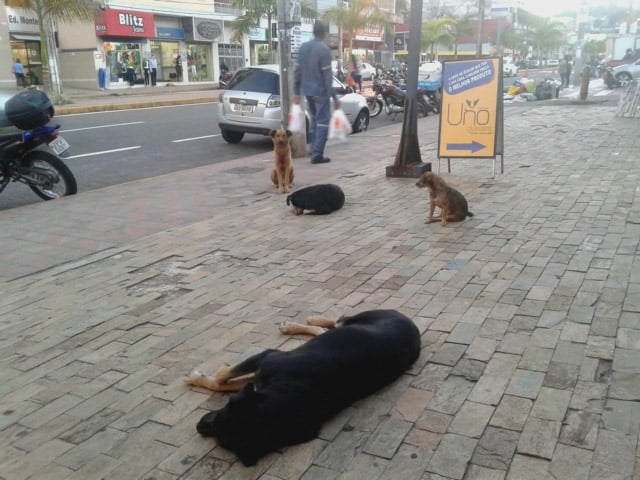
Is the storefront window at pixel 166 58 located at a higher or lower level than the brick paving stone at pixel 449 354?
higher

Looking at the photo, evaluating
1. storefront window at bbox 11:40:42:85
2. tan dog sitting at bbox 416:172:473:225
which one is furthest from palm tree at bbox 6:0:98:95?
tan dog sitting at bbox 416:172:473:225

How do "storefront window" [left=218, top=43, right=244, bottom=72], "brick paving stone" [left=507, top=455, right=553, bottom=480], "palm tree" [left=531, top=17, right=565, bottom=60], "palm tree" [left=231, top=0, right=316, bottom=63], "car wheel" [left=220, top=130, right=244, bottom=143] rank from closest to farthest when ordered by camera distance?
"brick paving stone" [left=507, top=455, right=553, bottom=480], "car wheel" [left=220, top=130, right=244, bottom=143], "palm tree" [left=231, top=0, right=316, bottom=63], "storefront window" [left=218, top=43, right=244, bottom=72], "palm tree" [left=531, top=17, right=565, bottom=60]

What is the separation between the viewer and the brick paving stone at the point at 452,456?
2350mm

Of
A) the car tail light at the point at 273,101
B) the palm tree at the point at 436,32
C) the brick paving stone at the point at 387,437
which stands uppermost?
the palm tree at the point at 436,32

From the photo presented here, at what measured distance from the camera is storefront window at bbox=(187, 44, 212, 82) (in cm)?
3925

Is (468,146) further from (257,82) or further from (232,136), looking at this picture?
(232,136)

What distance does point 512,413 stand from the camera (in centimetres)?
270

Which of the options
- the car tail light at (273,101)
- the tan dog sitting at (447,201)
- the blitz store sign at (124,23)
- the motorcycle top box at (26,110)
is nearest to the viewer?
the tan dog sitting at (447,201)

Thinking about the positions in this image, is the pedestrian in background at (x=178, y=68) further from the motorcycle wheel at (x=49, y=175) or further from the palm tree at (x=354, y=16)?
the motorcycle wheel at (x=49, y=175)

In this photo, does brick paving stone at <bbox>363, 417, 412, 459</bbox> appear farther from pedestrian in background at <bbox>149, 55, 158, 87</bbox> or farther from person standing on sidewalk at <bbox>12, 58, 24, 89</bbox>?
pedestrian in background at <bbox>149, 55, 158, 87</bbox>

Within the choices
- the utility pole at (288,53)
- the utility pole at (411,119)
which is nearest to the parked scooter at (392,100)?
the utility pole at (288,53)

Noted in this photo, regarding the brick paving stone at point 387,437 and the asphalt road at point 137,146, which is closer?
the brick paving stone at point 387,437

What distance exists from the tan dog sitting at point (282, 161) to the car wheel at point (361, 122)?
699cm

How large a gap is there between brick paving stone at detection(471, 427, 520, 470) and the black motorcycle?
21.4 ft
